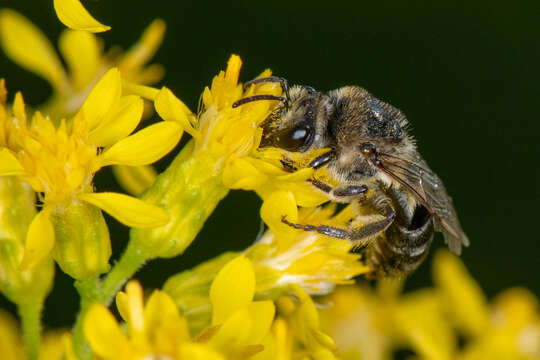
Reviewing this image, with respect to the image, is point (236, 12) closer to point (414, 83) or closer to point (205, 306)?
point (414, 83)

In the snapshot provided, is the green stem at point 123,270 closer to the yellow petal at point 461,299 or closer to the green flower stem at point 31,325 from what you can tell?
the green flower stem at point 31,325

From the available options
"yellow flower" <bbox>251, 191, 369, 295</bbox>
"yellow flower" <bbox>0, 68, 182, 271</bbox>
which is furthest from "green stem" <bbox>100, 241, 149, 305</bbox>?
"yellow flower" <bbox>251, 191, 369, 295</bbox>

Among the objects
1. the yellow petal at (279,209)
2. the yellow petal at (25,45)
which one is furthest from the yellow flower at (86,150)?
the yellow petal at (25,45)

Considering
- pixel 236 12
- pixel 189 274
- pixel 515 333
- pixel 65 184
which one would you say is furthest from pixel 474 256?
pixel 65 184

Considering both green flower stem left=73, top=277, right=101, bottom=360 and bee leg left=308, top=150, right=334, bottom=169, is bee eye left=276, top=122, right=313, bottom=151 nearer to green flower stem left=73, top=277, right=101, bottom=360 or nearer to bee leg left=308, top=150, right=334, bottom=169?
bee leg left=308, top=150, right=334, bottom=169

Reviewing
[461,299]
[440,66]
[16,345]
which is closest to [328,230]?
[16,345]

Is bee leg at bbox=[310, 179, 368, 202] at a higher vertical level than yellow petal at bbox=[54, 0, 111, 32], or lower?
lower
